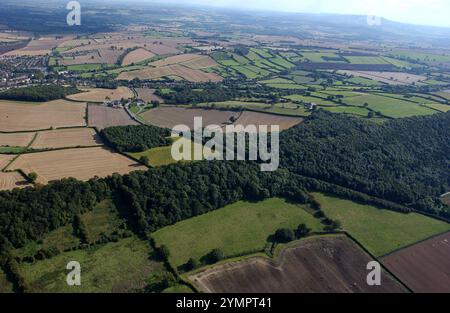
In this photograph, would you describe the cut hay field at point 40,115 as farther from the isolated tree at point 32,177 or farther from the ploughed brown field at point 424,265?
the ploughed brown field at point 424,265

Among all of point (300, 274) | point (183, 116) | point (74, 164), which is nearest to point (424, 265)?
point (300, 274)

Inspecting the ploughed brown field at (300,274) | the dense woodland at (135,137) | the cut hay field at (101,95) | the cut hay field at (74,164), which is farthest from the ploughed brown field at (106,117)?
the ploughed brown field at (300,274)

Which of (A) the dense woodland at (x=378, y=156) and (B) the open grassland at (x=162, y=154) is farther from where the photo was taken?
(A) the dense woodland at (x=378, y=156)

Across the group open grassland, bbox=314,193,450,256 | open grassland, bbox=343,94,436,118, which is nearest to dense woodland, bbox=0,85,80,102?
open grassland, bbox=314,193,450,256

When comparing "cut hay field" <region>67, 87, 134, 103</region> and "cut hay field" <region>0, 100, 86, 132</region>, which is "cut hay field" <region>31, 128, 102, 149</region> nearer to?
"cut hay field" <region>0, 100, 86, 132</region>

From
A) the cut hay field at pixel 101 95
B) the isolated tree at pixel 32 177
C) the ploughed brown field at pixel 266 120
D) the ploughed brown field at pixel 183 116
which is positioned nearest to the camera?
the isolated tree at pixel 32 177

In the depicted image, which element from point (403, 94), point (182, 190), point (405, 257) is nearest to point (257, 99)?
point (403, 94)
